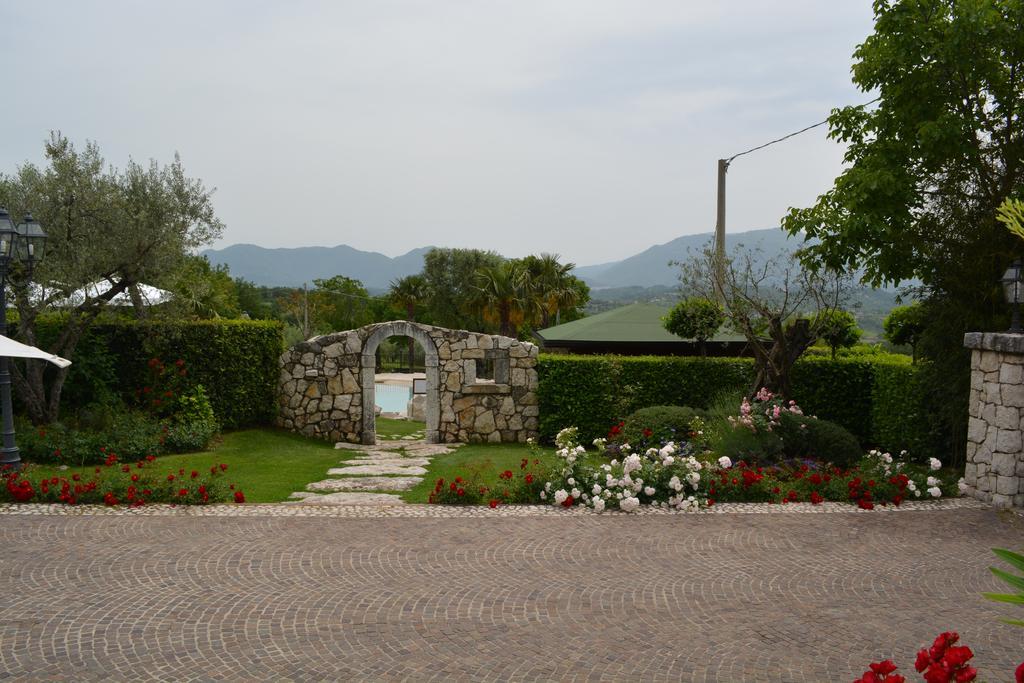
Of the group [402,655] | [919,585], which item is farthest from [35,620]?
[919,585]

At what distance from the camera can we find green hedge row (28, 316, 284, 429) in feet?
44.8

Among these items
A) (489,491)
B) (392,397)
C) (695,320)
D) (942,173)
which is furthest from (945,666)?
(392,397)

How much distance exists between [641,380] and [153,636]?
11169 mm

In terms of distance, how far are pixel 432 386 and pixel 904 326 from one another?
9.72m

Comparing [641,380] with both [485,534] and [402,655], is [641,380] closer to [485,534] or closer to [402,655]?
[485,534]

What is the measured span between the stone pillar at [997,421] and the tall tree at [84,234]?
12.7 m

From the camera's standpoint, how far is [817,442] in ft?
38.4

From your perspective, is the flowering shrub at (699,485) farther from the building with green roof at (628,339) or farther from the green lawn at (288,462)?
the building with green roof at (628,339)

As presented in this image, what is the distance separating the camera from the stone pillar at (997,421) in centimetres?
889

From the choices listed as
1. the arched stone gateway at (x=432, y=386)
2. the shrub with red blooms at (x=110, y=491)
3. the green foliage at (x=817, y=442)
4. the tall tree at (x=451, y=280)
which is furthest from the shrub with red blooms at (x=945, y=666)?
the tall tree at (x=451, y=280)

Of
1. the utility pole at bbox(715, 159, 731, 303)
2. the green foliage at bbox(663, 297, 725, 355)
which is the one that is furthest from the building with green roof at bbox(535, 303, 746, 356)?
the utility pole at bbox(715, 159, 731, 303)

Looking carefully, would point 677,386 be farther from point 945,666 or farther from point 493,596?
point 945,666

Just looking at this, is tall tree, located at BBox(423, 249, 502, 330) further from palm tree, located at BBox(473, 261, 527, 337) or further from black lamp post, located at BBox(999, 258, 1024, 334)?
black lamp post, located at BBox(999, 258, 1024, 334)

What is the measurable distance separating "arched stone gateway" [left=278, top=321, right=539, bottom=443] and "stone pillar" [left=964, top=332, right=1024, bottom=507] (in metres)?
8.43
